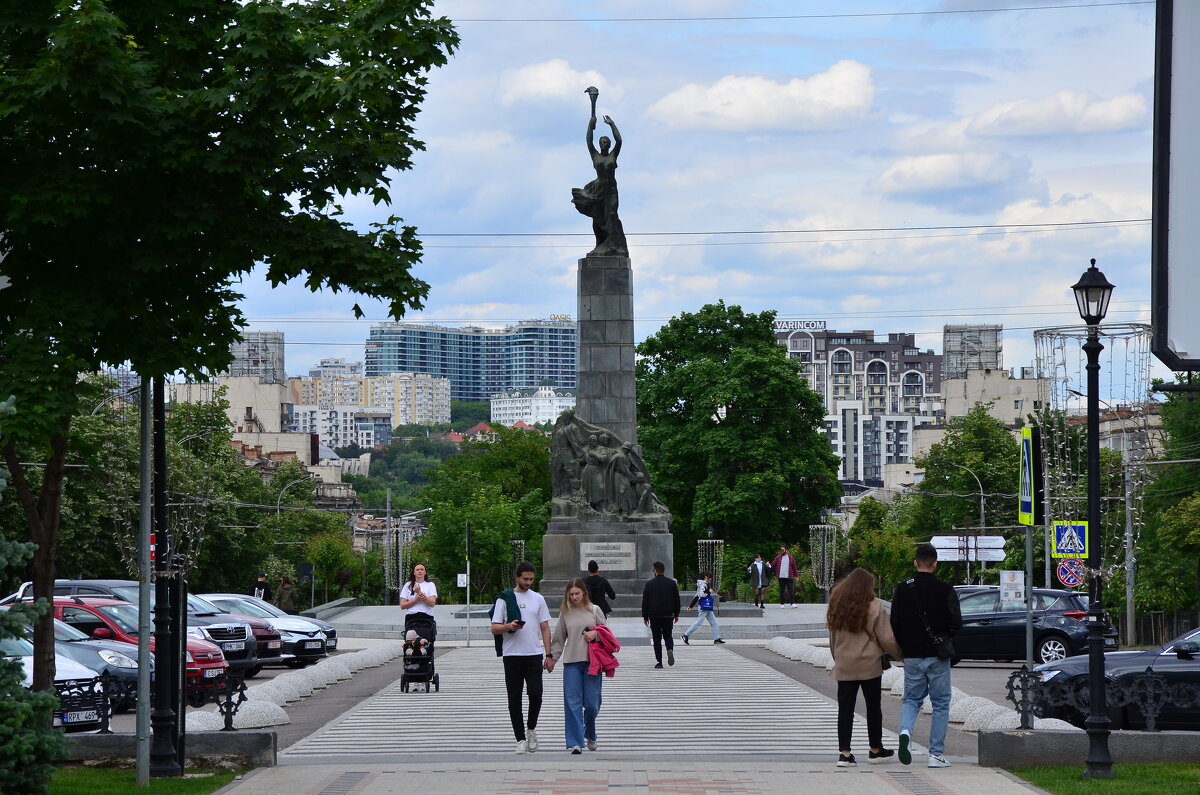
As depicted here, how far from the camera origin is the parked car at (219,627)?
2734 cm

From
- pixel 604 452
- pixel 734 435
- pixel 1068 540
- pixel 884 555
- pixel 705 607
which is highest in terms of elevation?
pixel 734 435

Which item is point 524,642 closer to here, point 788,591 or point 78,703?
point 78,703

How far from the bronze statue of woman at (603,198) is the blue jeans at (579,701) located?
91.5 ft

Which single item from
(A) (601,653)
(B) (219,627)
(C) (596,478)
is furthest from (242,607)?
(A) (601,653)

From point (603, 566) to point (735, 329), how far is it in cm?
3104

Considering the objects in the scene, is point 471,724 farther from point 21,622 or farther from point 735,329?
point 735,329

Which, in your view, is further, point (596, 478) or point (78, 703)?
point (596, 478)

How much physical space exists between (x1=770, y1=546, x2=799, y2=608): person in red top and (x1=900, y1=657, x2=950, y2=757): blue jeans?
36.4 m

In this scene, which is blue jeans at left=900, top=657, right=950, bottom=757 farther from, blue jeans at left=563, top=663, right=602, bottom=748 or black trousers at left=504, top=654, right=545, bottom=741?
black trousers at left=504, top=654, right=545, bottom=741

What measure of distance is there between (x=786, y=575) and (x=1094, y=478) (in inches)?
1449

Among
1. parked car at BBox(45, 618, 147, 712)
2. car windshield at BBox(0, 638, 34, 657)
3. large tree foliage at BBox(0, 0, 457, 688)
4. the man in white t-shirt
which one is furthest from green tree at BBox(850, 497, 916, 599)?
large tree foliage at BBox(0, 0, 457, 688)

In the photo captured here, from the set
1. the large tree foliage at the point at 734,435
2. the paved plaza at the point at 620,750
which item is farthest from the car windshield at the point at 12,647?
the large tree foliage at the point at 734,435

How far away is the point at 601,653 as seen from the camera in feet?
53.3

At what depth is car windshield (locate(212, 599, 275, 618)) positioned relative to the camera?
107ft
